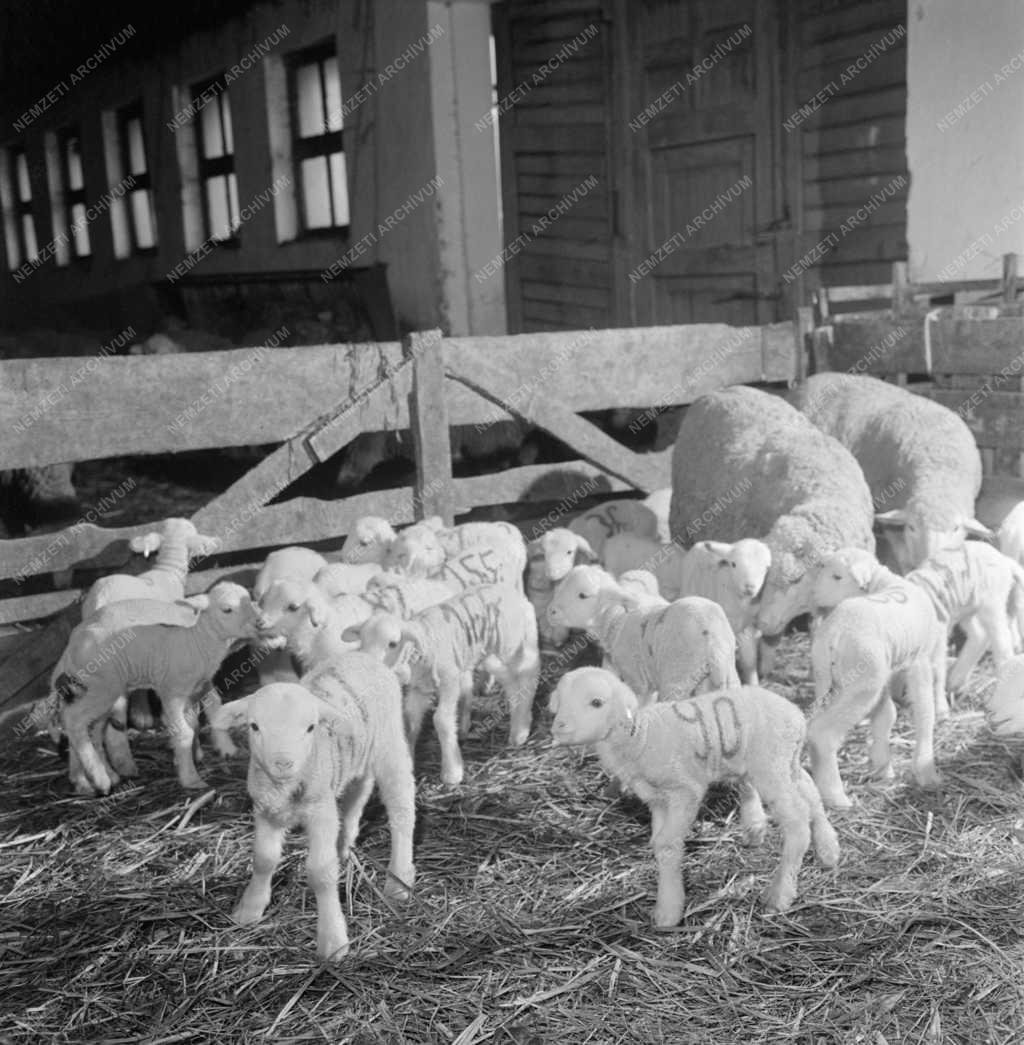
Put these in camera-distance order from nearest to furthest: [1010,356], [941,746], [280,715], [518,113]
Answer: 1. [280,715]
2. [941,746]
3. [1010,356]
4. [518,113]

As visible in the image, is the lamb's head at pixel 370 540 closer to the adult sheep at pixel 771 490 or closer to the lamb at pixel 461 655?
the lamb at pixel 461 655

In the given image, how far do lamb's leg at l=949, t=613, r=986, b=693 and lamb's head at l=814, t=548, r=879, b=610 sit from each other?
2.72 feet

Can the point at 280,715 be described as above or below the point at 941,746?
above

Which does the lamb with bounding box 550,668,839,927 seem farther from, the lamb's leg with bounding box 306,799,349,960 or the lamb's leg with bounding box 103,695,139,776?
the lamb's leg with bounding box 103,695,139,776

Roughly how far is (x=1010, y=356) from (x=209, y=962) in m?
5.26

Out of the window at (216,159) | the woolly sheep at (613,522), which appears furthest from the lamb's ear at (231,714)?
the window at (216,159)

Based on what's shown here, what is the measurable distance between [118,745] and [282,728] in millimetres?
1858

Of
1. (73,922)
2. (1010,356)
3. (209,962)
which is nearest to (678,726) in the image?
(209,962)

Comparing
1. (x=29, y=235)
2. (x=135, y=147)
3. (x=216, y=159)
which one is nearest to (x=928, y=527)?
(x=216, y=159)

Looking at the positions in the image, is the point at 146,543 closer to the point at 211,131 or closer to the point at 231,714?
the point at 231,714

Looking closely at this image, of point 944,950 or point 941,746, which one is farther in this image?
point 941,746

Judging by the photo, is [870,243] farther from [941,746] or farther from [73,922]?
[73,922]

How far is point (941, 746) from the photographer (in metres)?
4.70

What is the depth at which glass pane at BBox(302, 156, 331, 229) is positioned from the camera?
1438cm
